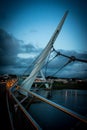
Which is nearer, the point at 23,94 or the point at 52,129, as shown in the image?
the point at 52,129

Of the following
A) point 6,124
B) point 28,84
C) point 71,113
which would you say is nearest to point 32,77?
point 28,84

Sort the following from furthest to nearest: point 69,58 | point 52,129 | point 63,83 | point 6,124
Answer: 1. point 63,83
2. point 52,129
3. point 69,58
4. point 6,124

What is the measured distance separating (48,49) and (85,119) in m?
17.8

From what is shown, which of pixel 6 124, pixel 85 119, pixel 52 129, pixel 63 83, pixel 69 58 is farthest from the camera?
pixel 63 83

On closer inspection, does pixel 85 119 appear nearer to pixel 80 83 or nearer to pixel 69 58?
pixel 69 58

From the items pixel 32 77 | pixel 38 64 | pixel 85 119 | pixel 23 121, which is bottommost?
pixel 23 121

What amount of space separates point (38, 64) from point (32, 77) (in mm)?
1615

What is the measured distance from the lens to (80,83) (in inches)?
5094

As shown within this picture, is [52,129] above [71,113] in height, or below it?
below

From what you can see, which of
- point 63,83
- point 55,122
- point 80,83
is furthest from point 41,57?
point 80,83

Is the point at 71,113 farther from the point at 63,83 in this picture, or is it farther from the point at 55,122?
the point at 63,83

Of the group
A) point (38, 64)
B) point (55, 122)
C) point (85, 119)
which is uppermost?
point (38, 64)

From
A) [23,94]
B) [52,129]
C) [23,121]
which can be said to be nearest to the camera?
[23,121]

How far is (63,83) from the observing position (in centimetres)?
12394
